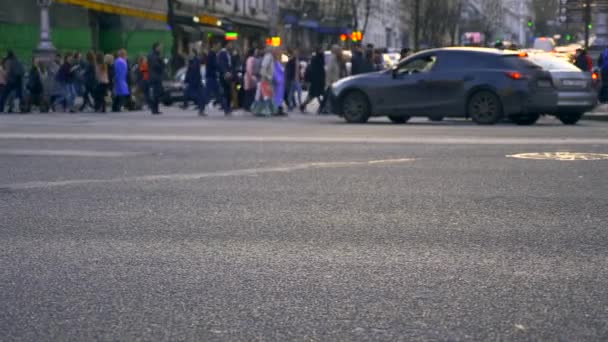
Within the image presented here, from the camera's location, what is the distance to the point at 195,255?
7270mm

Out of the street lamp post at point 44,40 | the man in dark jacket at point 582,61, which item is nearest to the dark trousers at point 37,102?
the street lamp post at point 44,40

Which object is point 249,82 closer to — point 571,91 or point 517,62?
point 517,62

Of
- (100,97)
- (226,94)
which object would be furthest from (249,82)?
(100,97)

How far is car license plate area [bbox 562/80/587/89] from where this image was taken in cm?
2200

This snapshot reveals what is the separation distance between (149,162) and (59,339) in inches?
303

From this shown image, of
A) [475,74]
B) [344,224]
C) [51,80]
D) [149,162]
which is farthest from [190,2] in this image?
[344,224]

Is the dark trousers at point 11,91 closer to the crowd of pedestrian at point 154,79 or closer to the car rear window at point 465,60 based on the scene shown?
the crowd of pedestrian at point 154,79

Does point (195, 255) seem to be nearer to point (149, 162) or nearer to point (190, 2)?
point (149, 162)

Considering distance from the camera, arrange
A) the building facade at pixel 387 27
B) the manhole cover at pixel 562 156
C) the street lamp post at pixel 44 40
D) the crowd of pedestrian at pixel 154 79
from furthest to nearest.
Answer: the building facade at pixel 387 27 → the street lamp post at pixel 44 40 → the crowd of pedestrian at pixel 154 79 → the manhole cover at pixel 562 156

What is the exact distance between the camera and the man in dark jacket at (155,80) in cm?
2709

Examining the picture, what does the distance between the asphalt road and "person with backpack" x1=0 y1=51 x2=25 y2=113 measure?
1570 cm

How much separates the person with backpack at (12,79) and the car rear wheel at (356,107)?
397 inches

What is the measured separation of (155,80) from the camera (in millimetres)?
27172

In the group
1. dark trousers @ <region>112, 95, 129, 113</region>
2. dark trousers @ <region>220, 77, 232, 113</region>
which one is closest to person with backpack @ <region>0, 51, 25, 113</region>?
dark trousers @ <region>112, 95, 129, 113</region>
